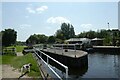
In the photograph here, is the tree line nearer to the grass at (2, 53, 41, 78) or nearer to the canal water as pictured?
the canal water

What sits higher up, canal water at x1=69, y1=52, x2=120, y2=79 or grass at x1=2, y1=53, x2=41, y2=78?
grass at x1=2, y1=53, x2=41, y2=78

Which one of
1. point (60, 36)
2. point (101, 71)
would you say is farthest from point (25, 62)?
point (60, 36)

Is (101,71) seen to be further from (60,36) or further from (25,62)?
(60,36)

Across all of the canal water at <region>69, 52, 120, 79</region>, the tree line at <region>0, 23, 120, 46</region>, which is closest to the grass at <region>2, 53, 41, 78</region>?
the canal water at <region>69, 52, 120, 79</region>

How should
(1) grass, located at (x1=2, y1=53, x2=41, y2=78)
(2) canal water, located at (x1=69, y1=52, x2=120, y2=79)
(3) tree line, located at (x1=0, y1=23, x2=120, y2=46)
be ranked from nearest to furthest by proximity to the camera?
1. (1) grass, located at (x1=2, y1=53, x2=41, y2=78)
2. (2) canal water, located at (x1=69, y1=52, x2=120, y2=79)
3. (3) tree line, located at (x1=0, y1=23, x2=120, y2=46)

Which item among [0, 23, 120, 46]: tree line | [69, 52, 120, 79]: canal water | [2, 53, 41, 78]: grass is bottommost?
[69, 52, 120, 79]: canal water

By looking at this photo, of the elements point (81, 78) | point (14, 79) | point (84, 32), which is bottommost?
point (81, 78)

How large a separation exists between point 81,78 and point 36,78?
9327mm

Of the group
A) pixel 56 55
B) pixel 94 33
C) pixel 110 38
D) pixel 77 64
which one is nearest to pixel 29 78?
pixel 77 64

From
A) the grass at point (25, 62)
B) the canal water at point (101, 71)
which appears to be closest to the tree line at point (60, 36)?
the canal water at point (101, 71)

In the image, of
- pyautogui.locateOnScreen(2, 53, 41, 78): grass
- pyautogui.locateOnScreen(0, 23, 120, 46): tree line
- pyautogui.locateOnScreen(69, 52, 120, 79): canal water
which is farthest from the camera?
pyautogui.locateOnScreen(0, 23, 120, 46): tree line

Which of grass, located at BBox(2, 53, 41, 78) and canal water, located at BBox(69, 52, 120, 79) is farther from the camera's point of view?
canal water, located at BBox(69, 52, 120, 79)

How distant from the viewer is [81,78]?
18578 mm

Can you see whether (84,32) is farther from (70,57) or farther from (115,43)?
(70,57)
